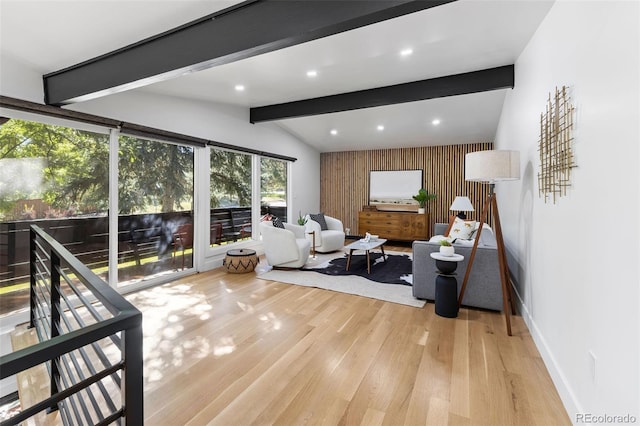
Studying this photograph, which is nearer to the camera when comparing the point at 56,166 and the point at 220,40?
the point at 220,40

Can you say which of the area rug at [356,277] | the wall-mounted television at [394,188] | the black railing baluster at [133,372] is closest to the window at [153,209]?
the area rug at [356,277]

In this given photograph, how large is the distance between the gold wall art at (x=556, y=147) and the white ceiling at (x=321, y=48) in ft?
2.97

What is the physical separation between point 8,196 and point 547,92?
4648 millimetres

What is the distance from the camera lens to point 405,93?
4168 millimetres

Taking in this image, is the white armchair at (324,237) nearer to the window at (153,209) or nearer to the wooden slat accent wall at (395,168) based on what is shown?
the wooden slat accent wall at (395,168)

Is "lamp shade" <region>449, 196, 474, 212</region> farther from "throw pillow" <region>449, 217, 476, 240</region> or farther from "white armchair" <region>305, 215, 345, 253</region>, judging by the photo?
"white armchair" <region>305, 215, 345, 253</region>

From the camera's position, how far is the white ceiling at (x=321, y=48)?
211cm

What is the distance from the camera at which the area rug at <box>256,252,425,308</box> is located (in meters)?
3.61

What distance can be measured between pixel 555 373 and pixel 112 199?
4.40 meters

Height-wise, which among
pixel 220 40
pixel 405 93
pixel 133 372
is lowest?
pixel 133 372

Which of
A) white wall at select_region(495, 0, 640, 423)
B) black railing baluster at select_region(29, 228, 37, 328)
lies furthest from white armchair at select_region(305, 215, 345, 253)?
black railing baluster at select_region(29, 228, 37, 328)

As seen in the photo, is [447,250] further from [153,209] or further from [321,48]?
[153,209]

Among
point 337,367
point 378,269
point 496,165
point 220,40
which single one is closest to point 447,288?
point 496,165

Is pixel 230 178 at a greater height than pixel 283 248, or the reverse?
pixel 230 178
